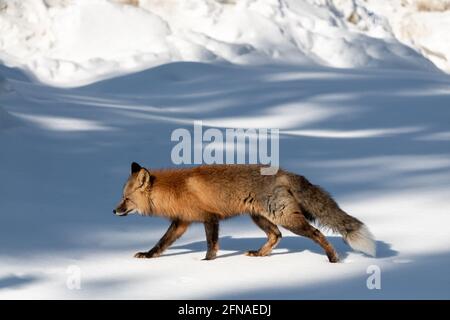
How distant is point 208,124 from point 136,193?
690 cm

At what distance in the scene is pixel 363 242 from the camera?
5727 millimetres

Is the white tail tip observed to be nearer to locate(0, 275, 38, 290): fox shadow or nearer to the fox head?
the fox head

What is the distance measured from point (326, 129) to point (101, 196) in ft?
17.8

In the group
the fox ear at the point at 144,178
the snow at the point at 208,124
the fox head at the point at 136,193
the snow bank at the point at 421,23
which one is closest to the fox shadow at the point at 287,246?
the snow at the point at 208,124

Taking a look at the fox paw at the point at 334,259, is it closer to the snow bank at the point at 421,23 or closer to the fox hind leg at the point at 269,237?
the fox hind leg at the point at 269,237

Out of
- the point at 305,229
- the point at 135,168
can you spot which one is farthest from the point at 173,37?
the point at 305,229

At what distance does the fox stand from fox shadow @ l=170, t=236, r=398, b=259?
0.65ft

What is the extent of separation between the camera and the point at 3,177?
8719 mm

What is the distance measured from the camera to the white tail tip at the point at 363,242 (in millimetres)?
5727

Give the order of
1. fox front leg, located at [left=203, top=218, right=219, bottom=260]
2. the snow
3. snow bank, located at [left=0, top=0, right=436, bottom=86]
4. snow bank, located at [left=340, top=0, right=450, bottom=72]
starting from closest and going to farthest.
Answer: the snow
fox front leg, located at [left=203, top=218, right=219, bottom=260]
snow bank, located at [left=0, top=0, right=436, bottom=86]
snow bank, located at [left=340, top=0, right=450, bottom=72]

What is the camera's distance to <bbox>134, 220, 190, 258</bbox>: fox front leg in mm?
6207

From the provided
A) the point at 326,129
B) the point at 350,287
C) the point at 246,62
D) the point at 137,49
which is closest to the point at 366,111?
the point at 326,129

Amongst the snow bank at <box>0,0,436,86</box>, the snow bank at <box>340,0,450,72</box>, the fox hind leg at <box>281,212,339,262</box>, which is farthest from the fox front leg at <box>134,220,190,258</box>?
the snow bank at <box>340,0,450,72</box>
